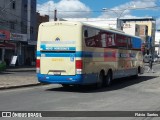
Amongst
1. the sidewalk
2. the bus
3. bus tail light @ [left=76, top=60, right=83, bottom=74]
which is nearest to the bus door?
the bus

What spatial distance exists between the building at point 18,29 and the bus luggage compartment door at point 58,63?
2942 centimetres

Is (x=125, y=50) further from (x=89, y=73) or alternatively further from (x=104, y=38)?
(x=89, y=73)

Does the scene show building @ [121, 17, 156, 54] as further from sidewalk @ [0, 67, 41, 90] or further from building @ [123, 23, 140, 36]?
sidewalk @ [0, 67, 41, 90]

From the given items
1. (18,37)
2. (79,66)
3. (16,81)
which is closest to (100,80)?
(79,66)

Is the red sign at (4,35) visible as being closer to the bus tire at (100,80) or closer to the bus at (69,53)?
the bus tire at (100,80)

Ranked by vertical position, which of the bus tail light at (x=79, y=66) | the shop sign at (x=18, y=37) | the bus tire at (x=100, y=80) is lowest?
the bus tire at (x=100, y=80)

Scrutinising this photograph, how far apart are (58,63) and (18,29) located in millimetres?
35910

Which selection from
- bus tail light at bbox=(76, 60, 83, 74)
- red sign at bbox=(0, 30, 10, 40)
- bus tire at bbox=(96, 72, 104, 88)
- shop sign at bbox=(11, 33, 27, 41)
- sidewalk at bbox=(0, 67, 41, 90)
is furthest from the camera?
shop sign at bbox=(11, 33, 27, 41)

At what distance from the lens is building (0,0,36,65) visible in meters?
49.7

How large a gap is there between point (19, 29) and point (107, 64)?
33.8 meters

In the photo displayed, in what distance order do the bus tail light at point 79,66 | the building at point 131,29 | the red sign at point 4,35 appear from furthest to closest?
the building at point 131,29
the red sign at point 4,35
the bus tail light at point 79,66

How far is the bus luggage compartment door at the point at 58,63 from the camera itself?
18.7 metres

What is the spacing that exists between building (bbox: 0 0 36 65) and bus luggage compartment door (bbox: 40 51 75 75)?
29.4 metres

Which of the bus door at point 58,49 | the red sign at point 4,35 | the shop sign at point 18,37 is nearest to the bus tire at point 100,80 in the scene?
the bus door at point 58,49
